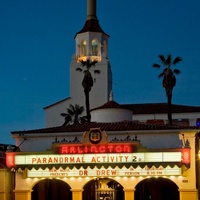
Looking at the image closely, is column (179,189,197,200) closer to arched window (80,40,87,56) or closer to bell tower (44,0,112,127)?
bell tower (44,0,112,127)

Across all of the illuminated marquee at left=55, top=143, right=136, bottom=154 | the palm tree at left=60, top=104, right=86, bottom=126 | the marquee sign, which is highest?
the palm tree at left=60, top=104, right=86, bottom=126

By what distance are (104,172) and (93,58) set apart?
194ft

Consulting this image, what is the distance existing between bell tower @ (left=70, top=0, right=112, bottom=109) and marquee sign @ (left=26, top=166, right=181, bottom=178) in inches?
2140

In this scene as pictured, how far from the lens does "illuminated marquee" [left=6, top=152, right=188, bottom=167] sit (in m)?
32.8

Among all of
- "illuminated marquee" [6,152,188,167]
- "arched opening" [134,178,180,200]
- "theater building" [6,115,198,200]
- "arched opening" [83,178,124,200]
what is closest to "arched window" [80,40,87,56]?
"arched opening" [134,178,180,200]

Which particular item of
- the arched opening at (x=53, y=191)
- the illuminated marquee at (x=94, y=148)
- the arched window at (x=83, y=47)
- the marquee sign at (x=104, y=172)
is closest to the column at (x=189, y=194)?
the marquee sign at (x=104, y=172)

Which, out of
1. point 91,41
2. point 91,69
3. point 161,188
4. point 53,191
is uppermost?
point 91,41

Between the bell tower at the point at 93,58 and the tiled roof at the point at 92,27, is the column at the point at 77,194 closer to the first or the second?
the bell tower at the point at 93,58

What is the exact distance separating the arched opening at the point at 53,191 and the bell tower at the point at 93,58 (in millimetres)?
48068

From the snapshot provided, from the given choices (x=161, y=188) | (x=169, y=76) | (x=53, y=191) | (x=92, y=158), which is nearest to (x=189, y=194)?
(x=92, y=158)

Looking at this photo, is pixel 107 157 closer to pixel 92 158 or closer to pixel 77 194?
pixel 92 158

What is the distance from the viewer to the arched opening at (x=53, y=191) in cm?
3925

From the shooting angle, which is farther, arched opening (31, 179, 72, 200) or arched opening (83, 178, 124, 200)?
arched opening (83, 178, 124, 200)

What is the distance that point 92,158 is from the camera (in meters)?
33.4
